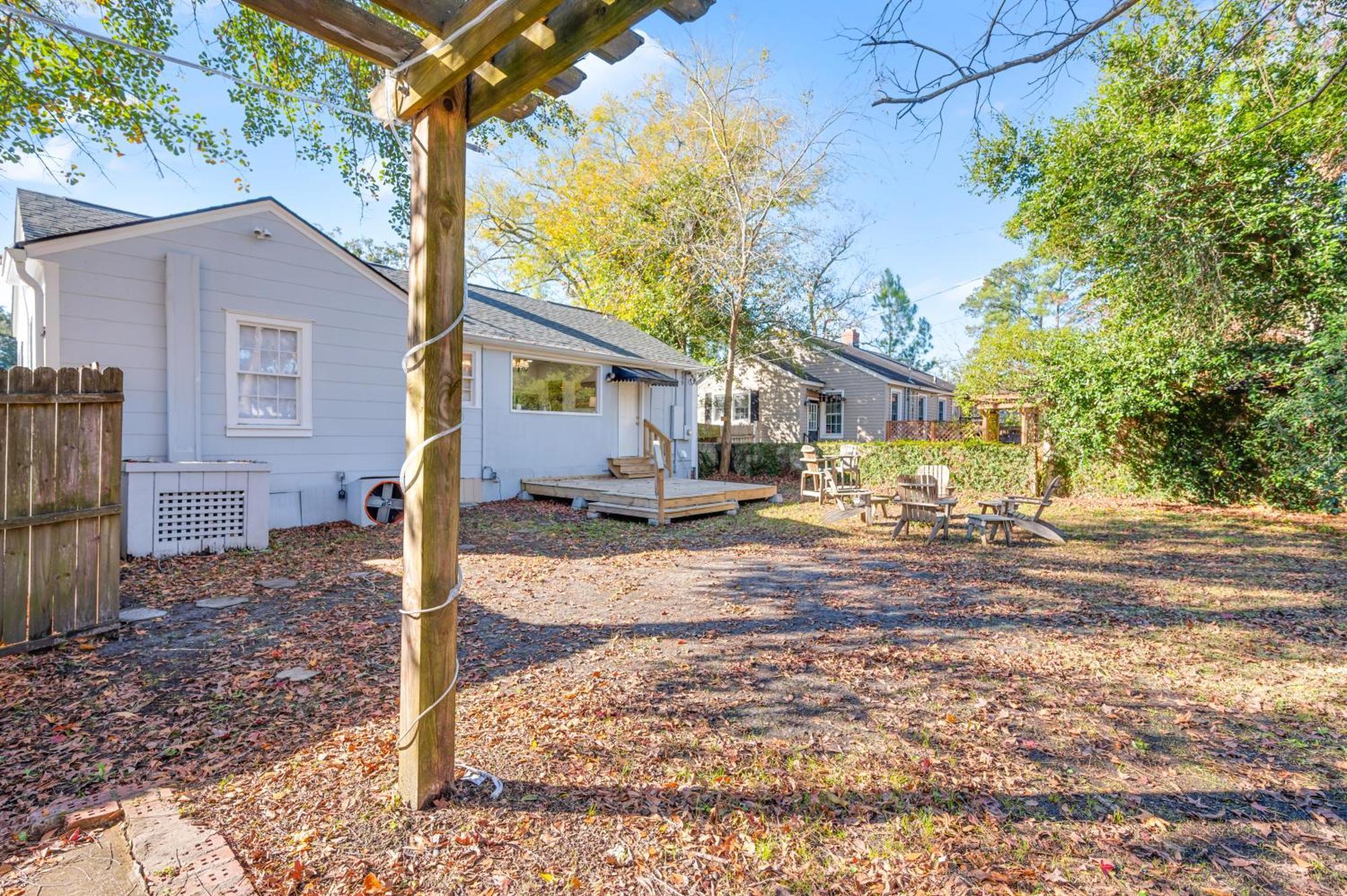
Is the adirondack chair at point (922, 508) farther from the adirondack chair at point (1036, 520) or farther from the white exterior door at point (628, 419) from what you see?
the white exterior door at point (628, 419)

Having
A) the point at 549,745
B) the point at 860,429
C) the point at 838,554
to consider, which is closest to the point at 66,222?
the point at 549,745

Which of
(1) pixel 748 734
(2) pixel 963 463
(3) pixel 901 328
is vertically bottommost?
(1) pixel 748 734

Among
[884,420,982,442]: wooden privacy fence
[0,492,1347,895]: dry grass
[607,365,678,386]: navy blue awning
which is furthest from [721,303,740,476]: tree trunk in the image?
[0,492,1347,895]: dry grass

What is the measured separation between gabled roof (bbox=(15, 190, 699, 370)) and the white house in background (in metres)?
0.05

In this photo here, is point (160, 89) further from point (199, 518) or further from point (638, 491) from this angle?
point (638, 491)

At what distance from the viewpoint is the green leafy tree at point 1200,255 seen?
9.17 m

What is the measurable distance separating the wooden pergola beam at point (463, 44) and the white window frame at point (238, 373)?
6976 millimetres

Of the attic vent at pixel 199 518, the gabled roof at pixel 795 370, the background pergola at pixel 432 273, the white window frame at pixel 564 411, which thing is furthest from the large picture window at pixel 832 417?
the background pergola at pixel 432 273

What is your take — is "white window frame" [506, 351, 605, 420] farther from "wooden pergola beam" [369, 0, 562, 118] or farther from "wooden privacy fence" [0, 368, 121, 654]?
"wooden pergola beam" [369, 0, 562, 118]

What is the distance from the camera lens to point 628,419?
1466 centimetres

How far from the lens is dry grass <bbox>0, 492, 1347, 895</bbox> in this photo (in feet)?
7.27

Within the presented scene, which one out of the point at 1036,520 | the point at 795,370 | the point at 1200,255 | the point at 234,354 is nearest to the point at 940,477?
the point at 1036,520

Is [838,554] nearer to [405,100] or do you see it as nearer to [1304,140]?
[405,100]

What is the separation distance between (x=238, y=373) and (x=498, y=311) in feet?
18.8
